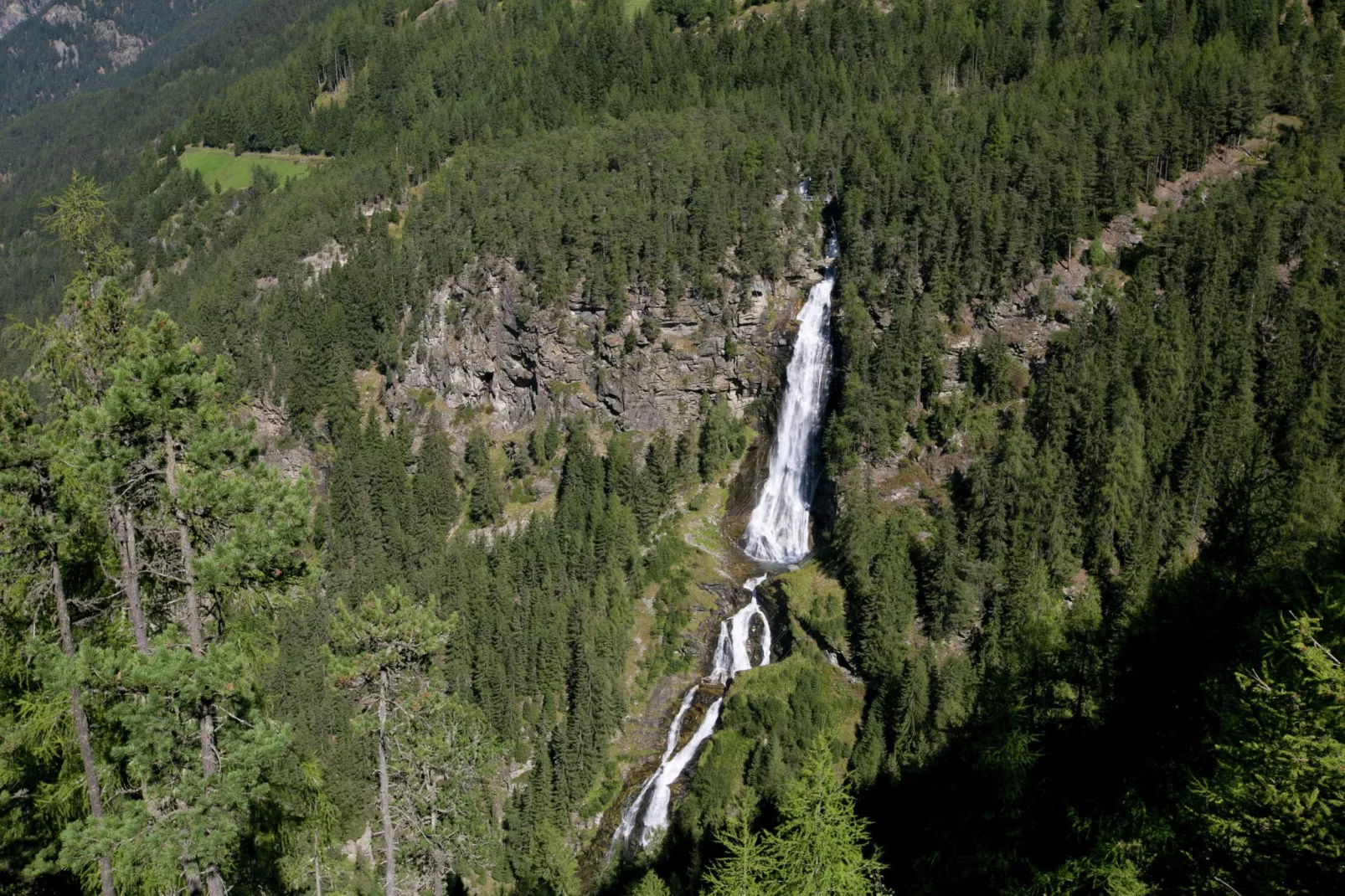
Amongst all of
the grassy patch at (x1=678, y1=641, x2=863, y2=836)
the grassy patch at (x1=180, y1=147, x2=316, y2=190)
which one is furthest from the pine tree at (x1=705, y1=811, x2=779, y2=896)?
the grassy patch at (x1=180, y1=147, x2=316, y2=190)

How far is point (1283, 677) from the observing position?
18656mm

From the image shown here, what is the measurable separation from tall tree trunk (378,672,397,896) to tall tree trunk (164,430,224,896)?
7476mm

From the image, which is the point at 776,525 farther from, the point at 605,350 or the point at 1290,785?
the point at 1290,785

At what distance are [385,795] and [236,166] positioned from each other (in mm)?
188277

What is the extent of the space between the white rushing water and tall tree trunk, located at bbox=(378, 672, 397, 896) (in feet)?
229

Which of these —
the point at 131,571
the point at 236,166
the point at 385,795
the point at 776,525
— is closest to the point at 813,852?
the point at 385,795

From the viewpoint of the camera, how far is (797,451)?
100812 mm

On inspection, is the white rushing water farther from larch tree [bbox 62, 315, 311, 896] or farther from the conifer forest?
larch tree [bbox 62, 315, 311, 896]

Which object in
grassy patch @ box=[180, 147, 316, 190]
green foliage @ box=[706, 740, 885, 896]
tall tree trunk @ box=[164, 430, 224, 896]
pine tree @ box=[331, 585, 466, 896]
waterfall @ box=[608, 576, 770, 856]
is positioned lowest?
waterfall @ box=[608, 576, 770, 856]

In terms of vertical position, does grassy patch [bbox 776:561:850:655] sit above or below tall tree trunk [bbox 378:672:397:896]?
below

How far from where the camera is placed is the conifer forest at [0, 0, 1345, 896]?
19.6 m

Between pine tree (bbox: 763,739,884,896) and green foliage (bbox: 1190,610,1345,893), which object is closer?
green foliage (bbox: 1190,610,1345,893)

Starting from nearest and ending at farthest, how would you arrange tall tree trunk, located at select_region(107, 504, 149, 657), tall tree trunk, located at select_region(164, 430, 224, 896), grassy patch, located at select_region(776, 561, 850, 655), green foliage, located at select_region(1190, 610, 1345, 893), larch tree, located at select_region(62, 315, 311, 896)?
1. green foliage, located at select_region(1190, 610, 1345, 893)
2. larch tree, located at select_region(62, 315, 311, 896)
3. tall tree trunk, located at select_region(164, 430, 224, 896)
4. tall tree trunk, located at select_region(107, 504, 149, 657)
5. grassy patch, located at select_region(776, 561, 850, 655)

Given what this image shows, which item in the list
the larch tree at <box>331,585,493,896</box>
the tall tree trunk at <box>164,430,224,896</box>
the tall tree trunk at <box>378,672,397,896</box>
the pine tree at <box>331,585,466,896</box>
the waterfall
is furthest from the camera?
the waterfall
